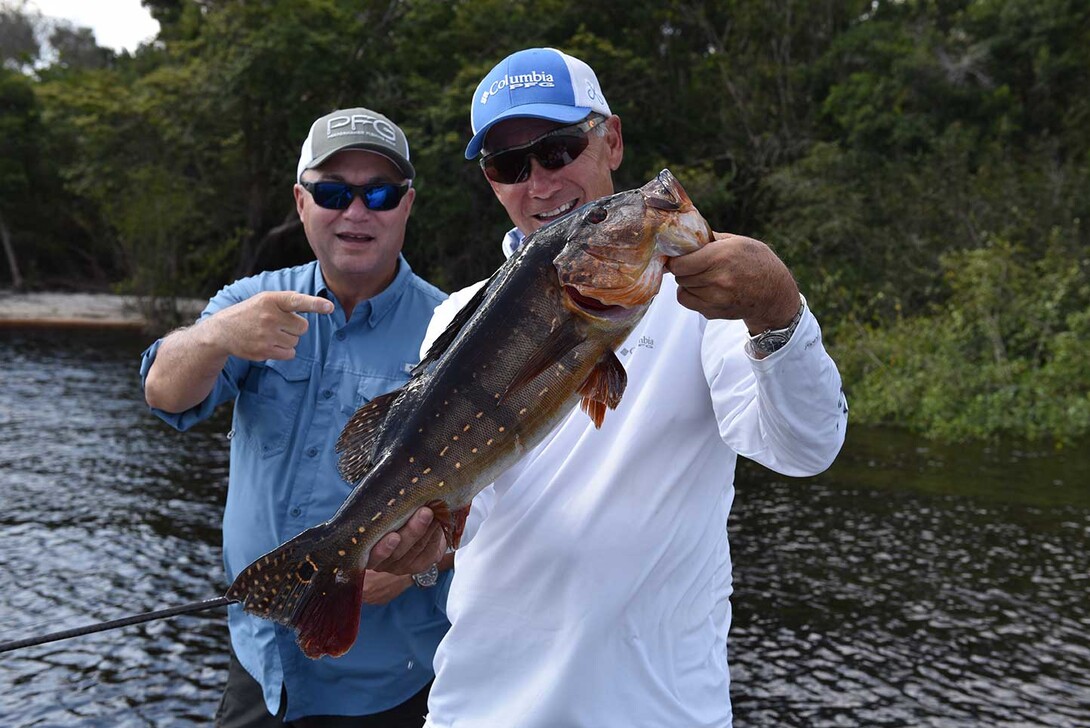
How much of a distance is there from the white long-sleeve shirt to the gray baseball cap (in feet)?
6.33

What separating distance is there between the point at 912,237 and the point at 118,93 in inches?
1076

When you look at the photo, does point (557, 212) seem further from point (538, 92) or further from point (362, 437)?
point (362, 437)

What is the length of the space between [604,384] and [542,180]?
0.92 m

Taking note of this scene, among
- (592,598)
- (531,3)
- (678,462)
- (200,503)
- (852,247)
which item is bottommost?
(200,503)

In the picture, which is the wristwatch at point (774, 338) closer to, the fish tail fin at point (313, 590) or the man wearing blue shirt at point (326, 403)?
the fish tail fin at point (313, 590)

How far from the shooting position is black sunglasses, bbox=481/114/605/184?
3049mm

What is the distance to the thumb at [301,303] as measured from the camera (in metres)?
2.89

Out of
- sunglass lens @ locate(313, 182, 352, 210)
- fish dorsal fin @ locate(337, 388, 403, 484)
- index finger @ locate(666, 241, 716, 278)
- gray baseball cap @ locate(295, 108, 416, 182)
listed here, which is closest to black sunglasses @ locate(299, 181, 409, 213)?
sunglass lens @ locate(313, 182, 352, 210)

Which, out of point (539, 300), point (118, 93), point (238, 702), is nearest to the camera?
point (539, 300)

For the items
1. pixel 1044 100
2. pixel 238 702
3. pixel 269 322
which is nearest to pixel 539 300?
pixel 269 322

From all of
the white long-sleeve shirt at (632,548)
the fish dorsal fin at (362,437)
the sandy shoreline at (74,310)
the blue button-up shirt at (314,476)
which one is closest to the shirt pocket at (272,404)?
the blue button-up shirt at (314,476)

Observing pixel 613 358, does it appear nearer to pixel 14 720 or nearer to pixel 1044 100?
pixel 14 720

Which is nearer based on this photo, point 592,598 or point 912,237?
point 592,598

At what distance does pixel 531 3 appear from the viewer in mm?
30469
